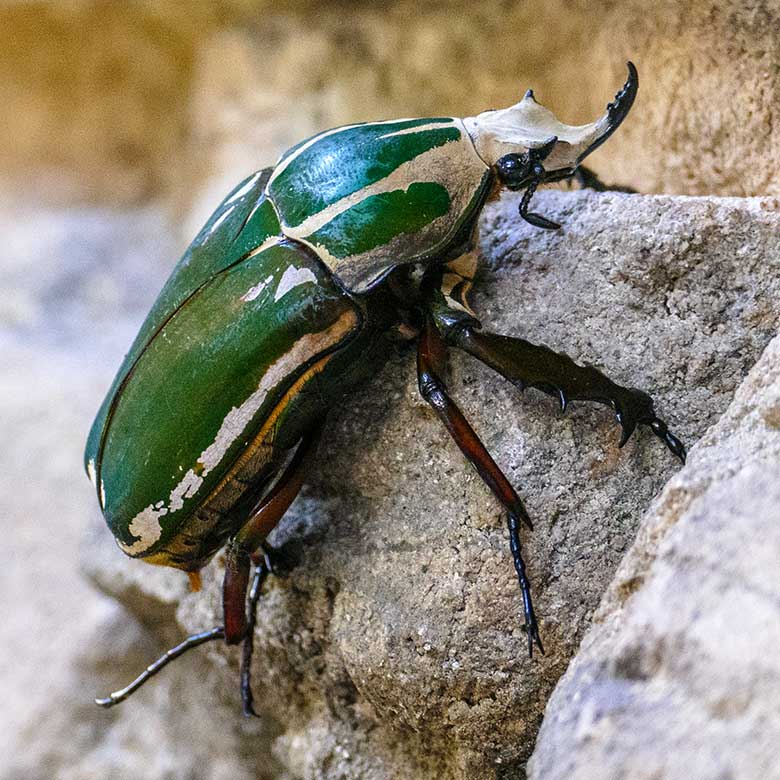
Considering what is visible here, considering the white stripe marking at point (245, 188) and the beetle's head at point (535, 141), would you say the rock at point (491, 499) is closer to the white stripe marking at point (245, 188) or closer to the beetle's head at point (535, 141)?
the beetle's head at point (535, 141)

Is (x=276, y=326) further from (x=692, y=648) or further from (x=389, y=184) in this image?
(x=692, y=648)

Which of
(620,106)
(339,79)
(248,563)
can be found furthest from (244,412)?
(339,79)

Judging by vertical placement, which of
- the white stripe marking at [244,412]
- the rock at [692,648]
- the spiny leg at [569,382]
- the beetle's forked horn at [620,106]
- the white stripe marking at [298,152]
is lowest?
Answer: the rock at [692,648]

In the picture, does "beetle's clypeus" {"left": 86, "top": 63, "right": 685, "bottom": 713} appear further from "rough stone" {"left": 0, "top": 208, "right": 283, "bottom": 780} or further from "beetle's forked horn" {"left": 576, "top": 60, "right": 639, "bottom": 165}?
"rough stone" {"left": 0, "top": 208, "right": 283, "bottom": 780}

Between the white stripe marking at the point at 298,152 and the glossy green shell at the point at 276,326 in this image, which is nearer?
the glossy green shell at the point at 276,326

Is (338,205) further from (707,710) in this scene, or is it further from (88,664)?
(88,664)

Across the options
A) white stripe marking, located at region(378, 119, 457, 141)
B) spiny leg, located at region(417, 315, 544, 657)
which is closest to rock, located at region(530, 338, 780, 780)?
spiny leg, located at region(417, 315, 544, 657)

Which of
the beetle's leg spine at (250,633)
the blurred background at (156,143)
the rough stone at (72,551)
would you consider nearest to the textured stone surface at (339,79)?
the blurred background at (156,143)
